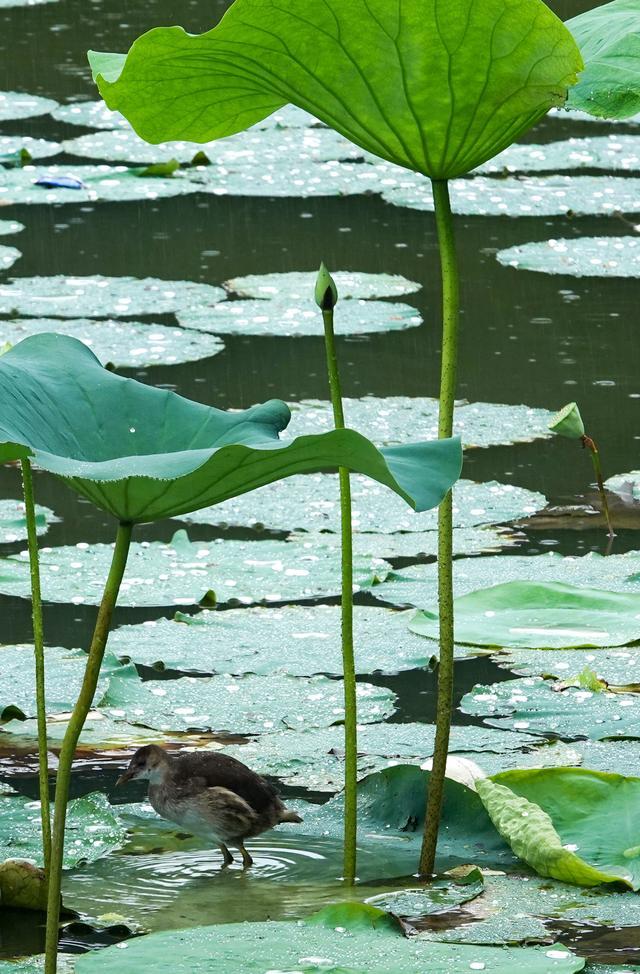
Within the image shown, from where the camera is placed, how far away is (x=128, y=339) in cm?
484

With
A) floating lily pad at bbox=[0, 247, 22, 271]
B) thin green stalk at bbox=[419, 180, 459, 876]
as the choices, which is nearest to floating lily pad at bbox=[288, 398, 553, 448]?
floating lily pad at bbox=[0, 247, 22, 271]

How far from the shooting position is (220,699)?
105 inches

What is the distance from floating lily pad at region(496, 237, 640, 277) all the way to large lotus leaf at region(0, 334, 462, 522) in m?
3.90

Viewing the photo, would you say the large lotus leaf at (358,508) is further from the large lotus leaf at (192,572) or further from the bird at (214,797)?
the bird at (214,797)

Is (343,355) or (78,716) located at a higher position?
(78,716)

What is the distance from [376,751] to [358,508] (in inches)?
48.5

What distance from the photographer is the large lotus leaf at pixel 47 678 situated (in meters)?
2.64

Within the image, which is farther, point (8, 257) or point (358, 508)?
point (8, 257)

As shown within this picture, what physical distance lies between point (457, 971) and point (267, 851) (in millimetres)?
587

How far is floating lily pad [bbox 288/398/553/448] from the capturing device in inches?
161

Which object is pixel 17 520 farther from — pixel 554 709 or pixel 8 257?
pixel 8 257

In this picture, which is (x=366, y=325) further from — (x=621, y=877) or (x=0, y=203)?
(x=621, y=877)

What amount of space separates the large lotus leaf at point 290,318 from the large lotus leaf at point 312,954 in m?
3.23

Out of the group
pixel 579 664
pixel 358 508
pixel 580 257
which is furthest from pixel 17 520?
pixel 580 257
